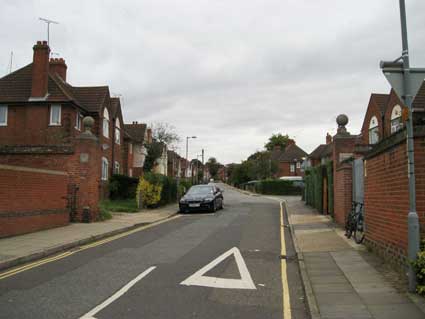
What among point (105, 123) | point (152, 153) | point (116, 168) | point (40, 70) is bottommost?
point (116, 168)

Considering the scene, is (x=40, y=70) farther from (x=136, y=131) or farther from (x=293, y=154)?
(x=293, y=154)

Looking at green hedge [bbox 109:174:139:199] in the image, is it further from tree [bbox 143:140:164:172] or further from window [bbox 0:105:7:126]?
tree [bbox 143:140:164:172]

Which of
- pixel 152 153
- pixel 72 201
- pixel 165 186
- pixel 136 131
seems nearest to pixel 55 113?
pixel 165 186

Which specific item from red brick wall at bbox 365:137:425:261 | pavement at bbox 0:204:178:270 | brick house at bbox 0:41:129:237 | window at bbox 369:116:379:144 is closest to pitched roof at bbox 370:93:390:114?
window at bbox 369:116:379:144

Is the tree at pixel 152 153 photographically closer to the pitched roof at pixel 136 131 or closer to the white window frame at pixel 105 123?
the pitched roof at pixel 136 131

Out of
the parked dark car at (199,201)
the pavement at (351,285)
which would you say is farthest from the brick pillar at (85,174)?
the pavement at (351,285)

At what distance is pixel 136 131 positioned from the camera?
168 feet

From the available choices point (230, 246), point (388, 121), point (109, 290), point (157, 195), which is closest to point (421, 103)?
point (388, 121)

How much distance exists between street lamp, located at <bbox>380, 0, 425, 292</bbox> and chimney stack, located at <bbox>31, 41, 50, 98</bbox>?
90.7 ft

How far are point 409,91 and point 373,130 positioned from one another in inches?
1298

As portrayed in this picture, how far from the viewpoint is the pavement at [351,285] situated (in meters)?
5.44

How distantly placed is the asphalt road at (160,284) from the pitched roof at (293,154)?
248 ft

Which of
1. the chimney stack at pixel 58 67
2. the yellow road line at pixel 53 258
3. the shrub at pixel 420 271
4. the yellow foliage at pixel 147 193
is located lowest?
the yellow road line at pixel 53 258

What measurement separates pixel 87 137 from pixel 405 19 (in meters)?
13.5
